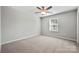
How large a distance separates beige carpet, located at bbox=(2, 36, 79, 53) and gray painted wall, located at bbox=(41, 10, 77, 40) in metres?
0.12

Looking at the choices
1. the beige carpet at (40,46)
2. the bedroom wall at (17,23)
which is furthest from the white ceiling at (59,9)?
the beige carpet at (40,46)

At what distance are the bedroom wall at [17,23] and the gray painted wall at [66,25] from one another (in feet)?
0.82

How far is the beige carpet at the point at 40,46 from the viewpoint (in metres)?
1.64

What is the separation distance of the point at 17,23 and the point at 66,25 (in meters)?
0.98

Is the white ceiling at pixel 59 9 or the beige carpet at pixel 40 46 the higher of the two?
the white ceiling at pixel 59 9

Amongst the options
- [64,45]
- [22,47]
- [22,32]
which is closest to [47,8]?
[22,32]

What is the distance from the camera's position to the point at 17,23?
1.68m

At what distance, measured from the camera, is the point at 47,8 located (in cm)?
167

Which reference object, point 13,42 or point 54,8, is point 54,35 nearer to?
point 54,8

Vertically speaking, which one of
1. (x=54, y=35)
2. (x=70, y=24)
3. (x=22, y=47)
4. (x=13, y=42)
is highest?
(x=70, y=24)

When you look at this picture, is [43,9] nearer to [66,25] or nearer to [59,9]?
[59,9]

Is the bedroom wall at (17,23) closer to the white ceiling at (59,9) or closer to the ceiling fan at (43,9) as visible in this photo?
the ceiling fan at (43,9)
